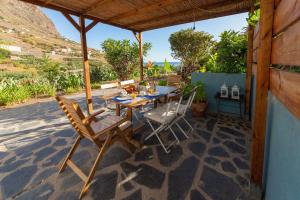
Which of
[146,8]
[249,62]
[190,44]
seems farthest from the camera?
[190,44]

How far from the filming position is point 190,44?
10508mm

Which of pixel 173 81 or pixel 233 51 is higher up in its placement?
pixel 233 51

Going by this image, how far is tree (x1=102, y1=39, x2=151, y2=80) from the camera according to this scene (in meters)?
8.66

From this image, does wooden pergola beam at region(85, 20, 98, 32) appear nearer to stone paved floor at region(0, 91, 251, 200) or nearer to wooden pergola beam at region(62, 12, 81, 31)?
wooden pergola beam at region(62, 12, 81, 31)

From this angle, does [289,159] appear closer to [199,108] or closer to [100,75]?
[199,108]

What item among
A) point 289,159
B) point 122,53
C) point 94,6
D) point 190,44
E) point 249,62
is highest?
point 190,44

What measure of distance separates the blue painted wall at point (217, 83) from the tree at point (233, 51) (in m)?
0.23

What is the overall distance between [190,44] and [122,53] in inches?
198

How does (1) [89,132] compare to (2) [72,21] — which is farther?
(2) [72,21]

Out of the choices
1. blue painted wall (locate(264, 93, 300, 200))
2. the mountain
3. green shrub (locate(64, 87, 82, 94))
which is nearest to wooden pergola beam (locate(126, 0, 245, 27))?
blue painted wall (locate(264, 93, 300, 200))

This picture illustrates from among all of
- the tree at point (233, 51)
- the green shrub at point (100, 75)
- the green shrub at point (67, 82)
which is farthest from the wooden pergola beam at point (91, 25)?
the green shrub at point (100, 75)

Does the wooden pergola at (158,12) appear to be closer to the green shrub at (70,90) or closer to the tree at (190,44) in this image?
the green shrub at (70,90)

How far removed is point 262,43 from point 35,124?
17.0 feet

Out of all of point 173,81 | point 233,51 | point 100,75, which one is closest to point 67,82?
point 100,75
